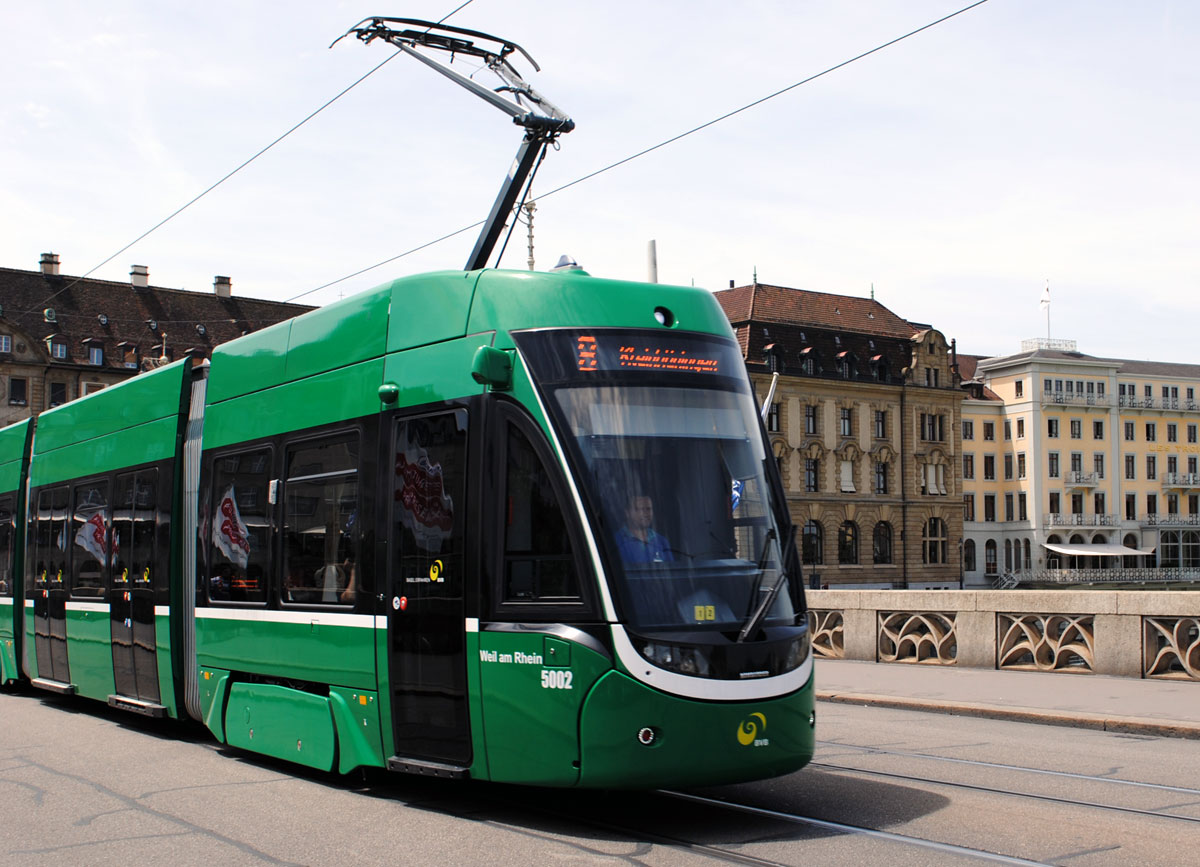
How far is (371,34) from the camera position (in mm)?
15734

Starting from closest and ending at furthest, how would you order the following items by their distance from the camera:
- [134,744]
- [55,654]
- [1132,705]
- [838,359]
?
[134,744], [1132,705], [55,654], [838,359]

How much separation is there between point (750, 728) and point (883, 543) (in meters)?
83.3

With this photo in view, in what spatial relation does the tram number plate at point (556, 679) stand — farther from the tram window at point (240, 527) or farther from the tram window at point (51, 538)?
the tram window at point (51, 538)

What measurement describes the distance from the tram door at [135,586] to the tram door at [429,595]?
14.5 ft

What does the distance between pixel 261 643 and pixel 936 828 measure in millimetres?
5210

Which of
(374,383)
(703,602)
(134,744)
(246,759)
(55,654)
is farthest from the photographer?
(55,654)

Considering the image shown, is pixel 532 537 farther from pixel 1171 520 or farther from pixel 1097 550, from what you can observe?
pixel 1171 520

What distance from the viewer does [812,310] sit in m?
89.6

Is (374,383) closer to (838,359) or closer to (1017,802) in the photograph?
(1017,802)

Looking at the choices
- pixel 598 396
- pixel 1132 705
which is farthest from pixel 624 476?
pixel 1132 705

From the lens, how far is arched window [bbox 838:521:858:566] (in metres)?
86.1

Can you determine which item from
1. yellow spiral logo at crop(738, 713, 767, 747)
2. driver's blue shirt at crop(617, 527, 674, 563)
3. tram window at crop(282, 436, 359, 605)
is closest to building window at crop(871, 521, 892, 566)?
tram window at crop(282, 436, 359, 605)

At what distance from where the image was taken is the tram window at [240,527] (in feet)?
34.6

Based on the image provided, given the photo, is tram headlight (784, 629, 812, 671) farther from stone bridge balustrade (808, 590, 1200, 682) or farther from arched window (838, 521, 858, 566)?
arched window (838, 521, 858, 566)
